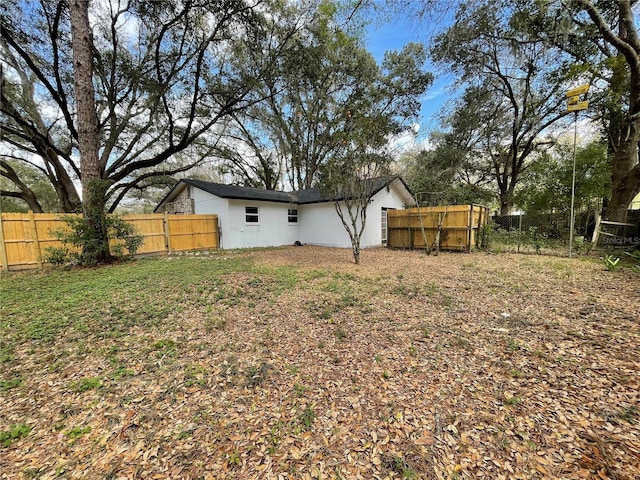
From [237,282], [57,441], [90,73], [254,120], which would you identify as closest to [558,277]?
[237,282]

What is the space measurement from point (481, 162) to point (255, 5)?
55.7ft

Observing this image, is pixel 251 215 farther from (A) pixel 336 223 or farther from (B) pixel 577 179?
(B) pixel 577 179

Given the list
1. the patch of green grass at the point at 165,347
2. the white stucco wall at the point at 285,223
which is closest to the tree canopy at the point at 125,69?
the white stucco wall at the point at 285,223

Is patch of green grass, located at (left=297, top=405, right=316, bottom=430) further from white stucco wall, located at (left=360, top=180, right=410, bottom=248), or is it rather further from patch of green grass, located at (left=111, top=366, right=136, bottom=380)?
white stucco wall, located at (left=360, top=180, right=410, bottom=248)

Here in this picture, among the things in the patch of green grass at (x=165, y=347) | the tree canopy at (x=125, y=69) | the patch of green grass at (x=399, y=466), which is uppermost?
the tree canopy at (x=125, y=69)

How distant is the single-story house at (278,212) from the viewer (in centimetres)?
1216

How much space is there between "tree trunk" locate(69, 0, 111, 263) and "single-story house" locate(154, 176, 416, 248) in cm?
443

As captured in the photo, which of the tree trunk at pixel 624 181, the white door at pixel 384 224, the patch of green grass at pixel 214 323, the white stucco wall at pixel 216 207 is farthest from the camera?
the white door at pixel 384 224

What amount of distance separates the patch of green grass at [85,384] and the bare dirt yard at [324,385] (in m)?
0.01

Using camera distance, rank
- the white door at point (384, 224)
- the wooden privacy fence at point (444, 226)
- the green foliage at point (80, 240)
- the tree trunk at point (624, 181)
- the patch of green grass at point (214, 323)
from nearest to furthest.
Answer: the patch of green grass at point (214, 323), the green foliage at point (80, 240), the tree trunk at point (624, 181), the wooden privacy fence at point (444, 226), the white door at point (384, 224)

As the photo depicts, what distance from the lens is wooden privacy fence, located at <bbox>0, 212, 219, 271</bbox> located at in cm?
Result: 754

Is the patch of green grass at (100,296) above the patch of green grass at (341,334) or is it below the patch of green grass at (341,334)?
above

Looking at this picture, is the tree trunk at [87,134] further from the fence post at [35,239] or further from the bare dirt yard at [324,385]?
the bare dirt yard at [324,385]

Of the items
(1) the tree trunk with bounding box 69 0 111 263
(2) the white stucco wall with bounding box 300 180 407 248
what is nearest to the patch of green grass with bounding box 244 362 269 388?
(1) the tree trunk with bounding box 69 0 111 263
